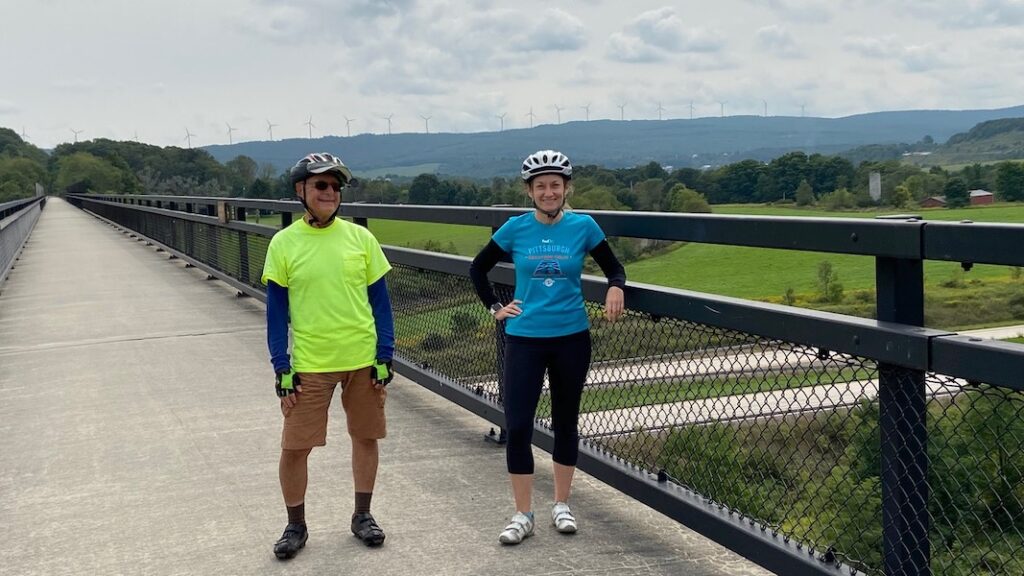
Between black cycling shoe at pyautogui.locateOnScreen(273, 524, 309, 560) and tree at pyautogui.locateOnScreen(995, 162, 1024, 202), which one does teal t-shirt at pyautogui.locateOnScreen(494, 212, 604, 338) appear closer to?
black cycling shoe at pyautogui.locateOnScreen(273, 524, 309, 560)

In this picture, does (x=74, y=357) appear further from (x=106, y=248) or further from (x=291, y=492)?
(x=106, y=248)

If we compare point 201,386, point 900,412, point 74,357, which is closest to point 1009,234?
point 900,412

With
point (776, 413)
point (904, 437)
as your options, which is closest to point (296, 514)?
point (776, 413)

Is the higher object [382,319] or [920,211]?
[382,319]

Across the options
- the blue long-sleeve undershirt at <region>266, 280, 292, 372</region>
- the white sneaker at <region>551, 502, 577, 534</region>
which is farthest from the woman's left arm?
the blue long-sleeve undershirt at <region>266, 280, 292, 372</region>

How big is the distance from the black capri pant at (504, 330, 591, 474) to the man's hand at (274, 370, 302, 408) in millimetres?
863

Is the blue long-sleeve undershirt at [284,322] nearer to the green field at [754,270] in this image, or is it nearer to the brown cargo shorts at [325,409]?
the brown cargo shorts at [325,409]

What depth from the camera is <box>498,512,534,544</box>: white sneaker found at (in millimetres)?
4496

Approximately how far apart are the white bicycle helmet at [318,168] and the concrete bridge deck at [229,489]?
154 cm

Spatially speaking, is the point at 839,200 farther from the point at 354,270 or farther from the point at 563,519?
the point at 354,270

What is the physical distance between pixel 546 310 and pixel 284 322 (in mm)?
1061

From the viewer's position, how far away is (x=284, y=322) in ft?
14.6

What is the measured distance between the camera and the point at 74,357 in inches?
396

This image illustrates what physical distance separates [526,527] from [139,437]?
3203mm
